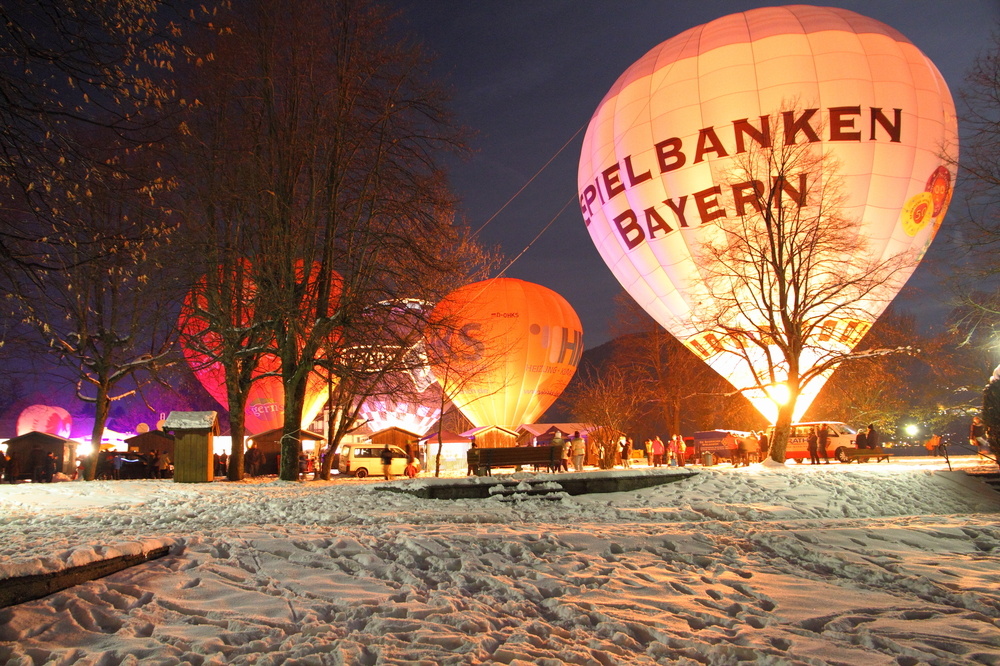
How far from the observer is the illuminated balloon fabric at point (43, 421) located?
3562cm

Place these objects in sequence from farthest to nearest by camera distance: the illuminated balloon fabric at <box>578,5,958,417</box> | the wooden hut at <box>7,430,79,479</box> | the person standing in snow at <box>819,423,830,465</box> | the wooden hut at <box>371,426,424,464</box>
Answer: the wooden hut at <box>371,426,424,464</box> < the person standing in snow at <box>819,423,830,465</box> < the wooden hut at <box>7,430,79,479</box> < the illuminated balloon fabric at <box>578,5,958,417</box>

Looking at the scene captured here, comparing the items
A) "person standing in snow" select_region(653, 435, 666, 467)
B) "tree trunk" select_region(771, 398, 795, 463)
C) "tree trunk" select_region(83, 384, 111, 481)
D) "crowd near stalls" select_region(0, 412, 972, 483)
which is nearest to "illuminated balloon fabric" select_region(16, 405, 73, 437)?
"crowd near stalls" select_region(0, 412, 972, 483)

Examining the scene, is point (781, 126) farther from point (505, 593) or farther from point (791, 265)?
point (505, 593)

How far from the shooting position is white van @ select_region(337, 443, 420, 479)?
2856 centimetres

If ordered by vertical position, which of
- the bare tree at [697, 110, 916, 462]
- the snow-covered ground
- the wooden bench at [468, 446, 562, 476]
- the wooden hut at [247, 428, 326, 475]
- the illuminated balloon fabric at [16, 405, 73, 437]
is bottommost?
the snow-covered ground

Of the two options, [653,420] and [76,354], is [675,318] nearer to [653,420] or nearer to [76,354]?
[76,354]

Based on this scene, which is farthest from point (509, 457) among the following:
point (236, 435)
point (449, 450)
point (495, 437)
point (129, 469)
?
point (449, 450)

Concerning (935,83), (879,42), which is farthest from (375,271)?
(935,83)

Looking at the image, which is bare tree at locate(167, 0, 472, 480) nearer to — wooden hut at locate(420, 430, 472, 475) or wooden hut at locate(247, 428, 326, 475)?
wooden hut at locate(247, 428, 326, 475)

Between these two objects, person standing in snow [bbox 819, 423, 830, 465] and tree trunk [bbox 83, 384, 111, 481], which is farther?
person standing in snow [bbox 819, 423, 830, 465]

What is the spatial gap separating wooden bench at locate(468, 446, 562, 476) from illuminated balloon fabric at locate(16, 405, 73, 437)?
28338 millimetres

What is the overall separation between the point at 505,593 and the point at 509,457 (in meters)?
13.8

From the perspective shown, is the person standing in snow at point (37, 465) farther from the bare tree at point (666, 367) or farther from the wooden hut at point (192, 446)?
the bare tree at point (666, 367)

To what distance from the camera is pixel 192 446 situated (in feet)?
50.3
